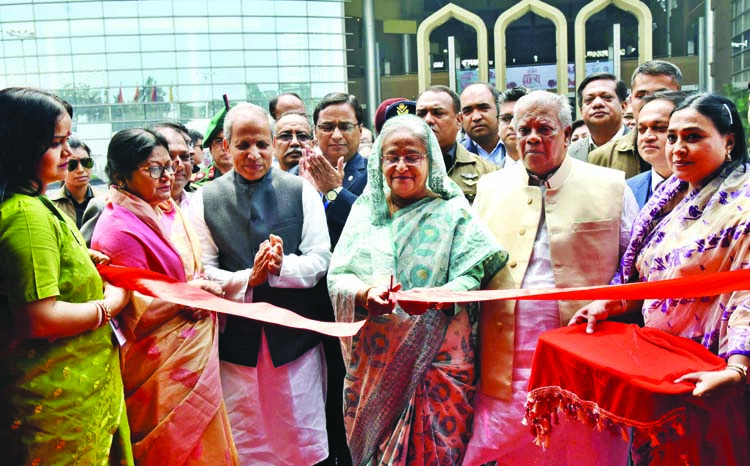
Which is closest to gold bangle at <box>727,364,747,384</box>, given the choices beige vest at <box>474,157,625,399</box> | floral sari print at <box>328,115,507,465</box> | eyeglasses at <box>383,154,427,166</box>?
beige vest at <box>474,157,625,399</box>

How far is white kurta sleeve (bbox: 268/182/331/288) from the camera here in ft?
11.2

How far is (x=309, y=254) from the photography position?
3.52 metres

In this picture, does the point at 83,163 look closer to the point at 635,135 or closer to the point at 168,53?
the point at 635,135

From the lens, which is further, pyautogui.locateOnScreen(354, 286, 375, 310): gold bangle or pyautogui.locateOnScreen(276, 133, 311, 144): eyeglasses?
pyautogui.locateOnScreen(276, 133, 311, 144): eyeglasses

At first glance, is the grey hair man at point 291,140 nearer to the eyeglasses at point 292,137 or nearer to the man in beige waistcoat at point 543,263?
the eyeglasses at point 292,137

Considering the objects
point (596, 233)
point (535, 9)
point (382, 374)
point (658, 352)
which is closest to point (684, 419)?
point (658, 352)

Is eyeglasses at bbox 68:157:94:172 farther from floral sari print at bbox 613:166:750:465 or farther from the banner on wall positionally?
the banner on wall

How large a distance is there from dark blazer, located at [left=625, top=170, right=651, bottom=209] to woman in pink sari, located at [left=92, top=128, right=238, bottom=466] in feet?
7.15

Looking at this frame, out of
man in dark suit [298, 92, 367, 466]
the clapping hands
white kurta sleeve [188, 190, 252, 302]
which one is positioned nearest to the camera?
the clapping hands

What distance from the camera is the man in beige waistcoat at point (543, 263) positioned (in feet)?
Answer: 10.2

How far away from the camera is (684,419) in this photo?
7.73 feet

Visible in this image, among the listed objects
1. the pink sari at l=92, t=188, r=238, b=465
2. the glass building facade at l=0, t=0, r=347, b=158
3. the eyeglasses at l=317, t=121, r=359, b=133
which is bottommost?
the pink sari at l=92, t=188, r=238, b=465

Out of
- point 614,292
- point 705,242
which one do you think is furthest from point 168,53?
point 705,242

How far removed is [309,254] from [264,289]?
0.29 meters
